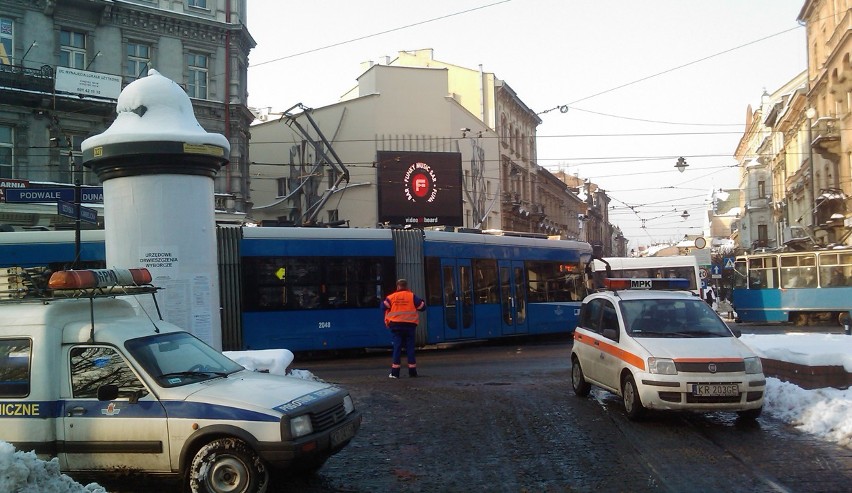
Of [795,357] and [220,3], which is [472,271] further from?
[220,3]

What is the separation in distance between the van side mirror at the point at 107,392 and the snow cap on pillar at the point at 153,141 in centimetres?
530

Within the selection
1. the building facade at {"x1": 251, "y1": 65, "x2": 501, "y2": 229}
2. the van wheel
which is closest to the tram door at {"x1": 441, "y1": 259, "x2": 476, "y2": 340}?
the van wheel

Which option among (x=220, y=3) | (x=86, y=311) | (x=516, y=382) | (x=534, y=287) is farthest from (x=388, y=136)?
(x=86, y=311)

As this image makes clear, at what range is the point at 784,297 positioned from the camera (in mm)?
31766

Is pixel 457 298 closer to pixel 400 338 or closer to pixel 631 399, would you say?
pixel 400 338

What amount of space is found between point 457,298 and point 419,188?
665 inches

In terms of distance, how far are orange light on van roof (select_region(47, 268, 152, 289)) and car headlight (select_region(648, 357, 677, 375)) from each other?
19.5 ft

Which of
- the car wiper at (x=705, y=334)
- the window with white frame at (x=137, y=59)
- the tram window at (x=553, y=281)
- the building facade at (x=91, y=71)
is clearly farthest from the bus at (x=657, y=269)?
the car wiper at (x=705, y=334)

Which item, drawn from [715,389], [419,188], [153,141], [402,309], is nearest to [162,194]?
[153,141]

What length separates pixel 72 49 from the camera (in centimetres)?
2898

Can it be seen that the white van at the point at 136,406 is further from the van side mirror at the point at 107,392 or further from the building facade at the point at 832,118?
the building facade at the point at 832,118

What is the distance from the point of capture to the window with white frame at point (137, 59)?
30266 mm

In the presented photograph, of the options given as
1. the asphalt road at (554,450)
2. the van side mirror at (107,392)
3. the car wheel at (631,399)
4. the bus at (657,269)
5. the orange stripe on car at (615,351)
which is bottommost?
the asphalt road at (554,450)

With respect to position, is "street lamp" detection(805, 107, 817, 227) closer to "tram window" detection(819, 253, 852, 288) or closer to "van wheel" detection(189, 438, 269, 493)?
"tram window" detection(819, 253, 852, 288)
